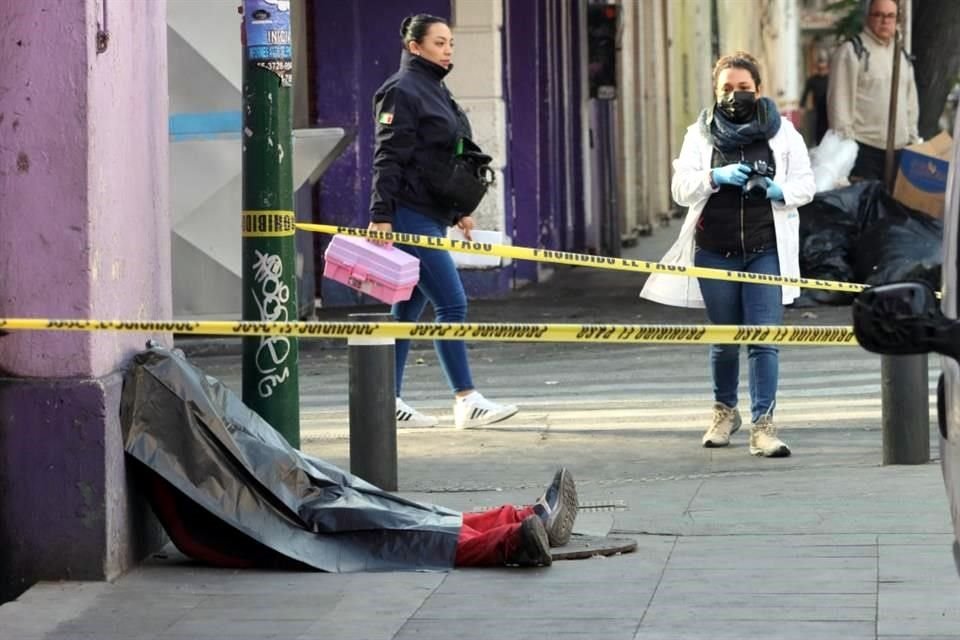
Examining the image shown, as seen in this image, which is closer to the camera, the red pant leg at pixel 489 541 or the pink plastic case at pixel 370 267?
the red pant leg at pixel 489 541

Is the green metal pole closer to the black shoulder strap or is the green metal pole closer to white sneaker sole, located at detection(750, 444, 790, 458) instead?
white sneaker sole, located at detection(750, 444, 790, 458)

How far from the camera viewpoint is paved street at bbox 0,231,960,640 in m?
6.25

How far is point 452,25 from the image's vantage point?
1688 cm

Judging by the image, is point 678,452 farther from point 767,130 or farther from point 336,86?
point 336,86

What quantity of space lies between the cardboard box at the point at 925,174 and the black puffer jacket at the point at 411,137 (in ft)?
23.6

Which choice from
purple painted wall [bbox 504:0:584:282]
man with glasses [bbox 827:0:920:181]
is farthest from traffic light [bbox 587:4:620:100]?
man with glasses [bbox 827:0:920:181]

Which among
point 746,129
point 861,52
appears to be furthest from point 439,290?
point 861,52

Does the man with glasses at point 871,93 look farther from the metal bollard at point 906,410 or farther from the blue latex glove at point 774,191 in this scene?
the metal bollard at point 906,410

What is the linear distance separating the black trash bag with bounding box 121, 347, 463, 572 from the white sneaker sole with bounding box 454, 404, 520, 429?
10.5ft

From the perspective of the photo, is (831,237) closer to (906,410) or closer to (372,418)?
(906,410)

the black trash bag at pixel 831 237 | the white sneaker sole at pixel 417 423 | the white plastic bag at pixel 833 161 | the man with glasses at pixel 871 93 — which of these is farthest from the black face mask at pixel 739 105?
the man with glasses at pixel 871 93

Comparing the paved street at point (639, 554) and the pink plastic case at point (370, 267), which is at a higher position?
the pink plastic case at point (370, 267)

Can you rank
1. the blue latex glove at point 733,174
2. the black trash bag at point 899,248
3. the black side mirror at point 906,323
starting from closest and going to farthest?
the black side mirror at point 906,323 < the blue latex glove at point 733,174 < the black trash bag at point 899,248

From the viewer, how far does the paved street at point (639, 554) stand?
6254mm
